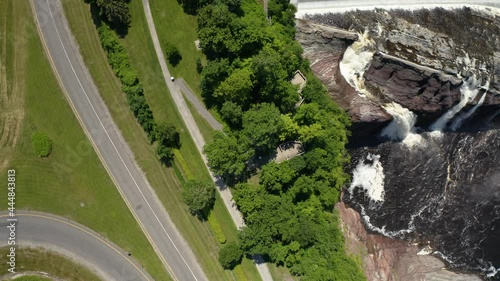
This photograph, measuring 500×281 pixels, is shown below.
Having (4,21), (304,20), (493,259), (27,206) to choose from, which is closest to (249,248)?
(27,206)

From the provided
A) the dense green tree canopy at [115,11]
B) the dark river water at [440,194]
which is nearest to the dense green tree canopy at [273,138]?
the dark river water at [440,194]

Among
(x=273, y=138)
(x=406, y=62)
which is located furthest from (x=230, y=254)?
(x=406, y=62)

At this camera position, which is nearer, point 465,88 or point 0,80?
point 0,80

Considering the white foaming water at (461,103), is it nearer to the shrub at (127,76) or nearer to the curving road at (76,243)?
the shrub at (127,76)

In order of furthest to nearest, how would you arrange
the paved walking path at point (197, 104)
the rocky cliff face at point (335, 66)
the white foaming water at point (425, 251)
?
the white foaming water at point (425, 251), the rocky cliff face at point (335, 66), the paved walking path at point (197, 104)

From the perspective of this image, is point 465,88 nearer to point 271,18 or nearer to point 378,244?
point 378,244

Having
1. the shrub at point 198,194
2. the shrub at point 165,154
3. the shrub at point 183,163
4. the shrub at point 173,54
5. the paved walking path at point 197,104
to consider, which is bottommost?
the shrub at point 198,194
